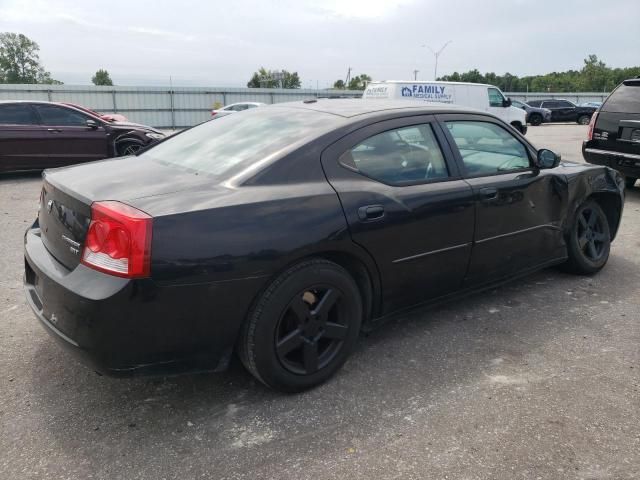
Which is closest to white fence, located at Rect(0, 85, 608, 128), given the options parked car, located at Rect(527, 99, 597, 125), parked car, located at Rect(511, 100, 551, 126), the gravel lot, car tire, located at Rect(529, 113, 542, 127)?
parked car, located at Rect(511, 100, 551, 126)

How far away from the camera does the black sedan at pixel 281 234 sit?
2346 millimetres

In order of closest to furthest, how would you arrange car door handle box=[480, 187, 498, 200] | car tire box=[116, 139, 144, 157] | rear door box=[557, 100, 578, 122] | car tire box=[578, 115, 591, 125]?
car door handle box=[480, 187, 498, 200], car tire box=[116, 139, 144, 157], car tire box=[578, 115, 591, 125], rear door box=[557, 100, 578, 122]

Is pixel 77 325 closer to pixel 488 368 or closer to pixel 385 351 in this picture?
pixel 385 351

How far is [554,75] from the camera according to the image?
101062mm

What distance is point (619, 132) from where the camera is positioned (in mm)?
7719

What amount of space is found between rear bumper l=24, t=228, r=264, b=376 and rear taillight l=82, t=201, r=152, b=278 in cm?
5

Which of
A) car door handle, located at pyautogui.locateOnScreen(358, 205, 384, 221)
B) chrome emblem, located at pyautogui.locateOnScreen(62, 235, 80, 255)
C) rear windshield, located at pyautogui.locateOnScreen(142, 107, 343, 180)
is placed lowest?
chrome emblem, located at pyautogui.locateOnScreen(62, 235, 80, 255)

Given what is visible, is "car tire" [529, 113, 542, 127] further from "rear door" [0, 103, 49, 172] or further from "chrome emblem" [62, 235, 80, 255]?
"chrome emblem" [62, 235, 80, 255]

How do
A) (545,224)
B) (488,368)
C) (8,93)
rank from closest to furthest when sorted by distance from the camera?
(488,368) → (545,224) → (8,93)

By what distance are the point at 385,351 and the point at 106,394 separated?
163cm

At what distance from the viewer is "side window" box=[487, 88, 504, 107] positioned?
60.9ft

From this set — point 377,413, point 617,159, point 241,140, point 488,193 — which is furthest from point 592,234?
point 617,159

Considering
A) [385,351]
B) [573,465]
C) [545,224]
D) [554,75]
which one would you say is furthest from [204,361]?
[554,75]

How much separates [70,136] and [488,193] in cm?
890
